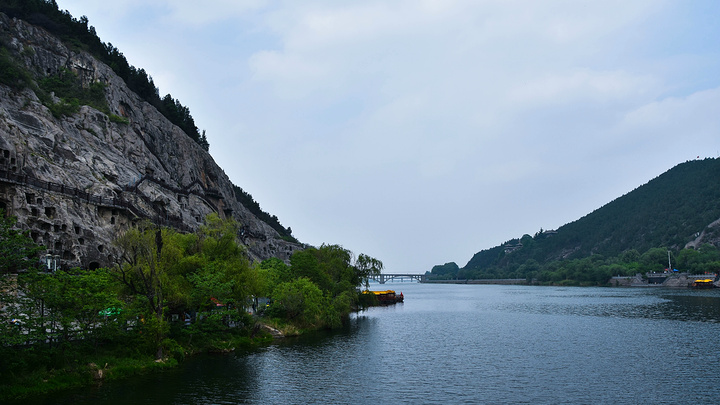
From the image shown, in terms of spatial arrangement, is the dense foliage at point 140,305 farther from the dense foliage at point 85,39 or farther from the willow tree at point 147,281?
the dense foliage at point 85,39

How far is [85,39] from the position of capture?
12419 centimetres

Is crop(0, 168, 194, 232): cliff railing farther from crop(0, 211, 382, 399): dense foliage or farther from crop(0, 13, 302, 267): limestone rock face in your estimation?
crop(0, 211, 382, 399): dense foliage

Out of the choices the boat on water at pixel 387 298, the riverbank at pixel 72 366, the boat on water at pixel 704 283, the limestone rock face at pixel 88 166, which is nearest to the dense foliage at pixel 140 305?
the riverbank at pixel 72 366

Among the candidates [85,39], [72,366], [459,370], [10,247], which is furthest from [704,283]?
[85,39]

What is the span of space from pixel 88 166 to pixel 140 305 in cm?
4645

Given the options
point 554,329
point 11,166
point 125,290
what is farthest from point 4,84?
point 554,329

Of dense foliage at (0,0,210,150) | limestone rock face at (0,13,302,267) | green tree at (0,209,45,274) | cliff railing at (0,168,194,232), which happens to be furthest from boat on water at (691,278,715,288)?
green tree at (0,209,45,274)

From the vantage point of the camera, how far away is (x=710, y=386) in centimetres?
3847

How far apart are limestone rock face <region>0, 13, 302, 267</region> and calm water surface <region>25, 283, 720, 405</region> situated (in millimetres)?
34415

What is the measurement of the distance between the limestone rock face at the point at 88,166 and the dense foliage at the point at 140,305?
58.2 feet

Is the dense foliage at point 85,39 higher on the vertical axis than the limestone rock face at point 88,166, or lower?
higher

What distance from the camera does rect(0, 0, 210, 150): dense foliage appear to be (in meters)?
109

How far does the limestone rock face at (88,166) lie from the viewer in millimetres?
66438

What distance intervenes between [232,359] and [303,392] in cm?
1462
